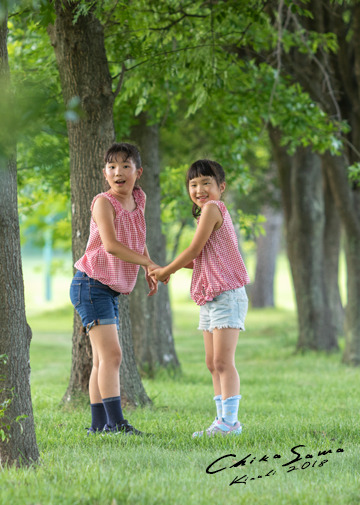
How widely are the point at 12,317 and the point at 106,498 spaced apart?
122cm

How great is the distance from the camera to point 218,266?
4.85 metres

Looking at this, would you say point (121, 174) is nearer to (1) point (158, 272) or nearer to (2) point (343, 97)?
(1) point (158, 272)

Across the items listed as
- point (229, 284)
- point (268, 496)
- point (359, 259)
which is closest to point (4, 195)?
point (229, 284)

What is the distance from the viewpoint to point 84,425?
5297mm

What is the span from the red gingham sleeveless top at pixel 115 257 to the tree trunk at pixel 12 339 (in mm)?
864

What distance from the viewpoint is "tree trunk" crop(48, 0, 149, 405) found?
6.05 m

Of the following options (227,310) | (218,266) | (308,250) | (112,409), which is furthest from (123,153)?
(308,250)

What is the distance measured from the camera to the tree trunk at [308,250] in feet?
42.6

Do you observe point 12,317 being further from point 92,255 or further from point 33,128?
point 33,128

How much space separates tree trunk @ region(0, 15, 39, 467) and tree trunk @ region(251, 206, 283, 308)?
22571 millimetres

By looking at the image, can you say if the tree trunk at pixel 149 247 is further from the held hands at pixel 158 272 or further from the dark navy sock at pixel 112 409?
the dark navy sock at pixel 112 409

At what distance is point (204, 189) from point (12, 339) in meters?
1.86

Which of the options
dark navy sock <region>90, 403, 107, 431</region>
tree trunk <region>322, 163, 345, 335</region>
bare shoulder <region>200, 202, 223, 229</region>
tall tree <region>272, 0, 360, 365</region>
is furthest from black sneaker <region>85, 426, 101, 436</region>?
tree trunk <region>322, 163, 345, 335</region>

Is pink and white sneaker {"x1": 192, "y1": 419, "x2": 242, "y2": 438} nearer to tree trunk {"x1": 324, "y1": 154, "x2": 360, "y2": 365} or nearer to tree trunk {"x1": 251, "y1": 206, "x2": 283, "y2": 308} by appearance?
tree trunk {"x1": 324, "y1": 154, "x2": 360, "y2": 365}
